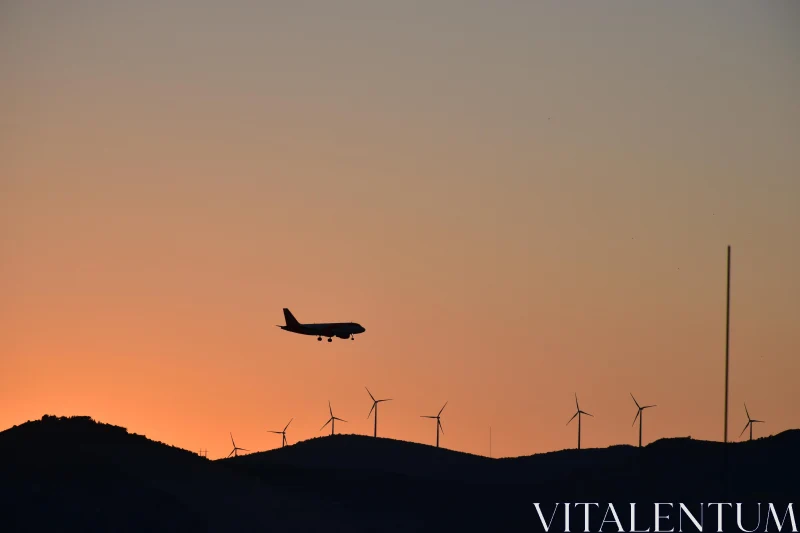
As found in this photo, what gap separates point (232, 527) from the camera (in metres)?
199

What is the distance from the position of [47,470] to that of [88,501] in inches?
406

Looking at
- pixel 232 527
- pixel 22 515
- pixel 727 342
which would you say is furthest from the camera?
pixel 232 527

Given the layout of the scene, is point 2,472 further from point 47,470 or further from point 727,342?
point 727,342

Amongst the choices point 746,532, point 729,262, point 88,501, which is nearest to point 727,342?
point 729,262

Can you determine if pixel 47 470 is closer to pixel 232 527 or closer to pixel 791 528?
pixel 232 527

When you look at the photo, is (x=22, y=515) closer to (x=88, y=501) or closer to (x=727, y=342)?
(x=88, y=501)

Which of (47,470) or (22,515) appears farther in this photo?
(47,470)

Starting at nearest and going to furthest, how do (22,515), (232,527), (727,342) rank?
(727,342)
(22,515)
(232,527)

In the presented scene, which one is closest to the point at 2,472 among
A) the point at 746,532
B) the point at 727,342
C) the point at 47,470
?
the point at 47,470

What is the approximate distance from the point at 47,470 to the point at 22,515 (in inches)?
538

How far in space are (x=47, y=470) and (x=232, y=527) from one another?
2306 cm

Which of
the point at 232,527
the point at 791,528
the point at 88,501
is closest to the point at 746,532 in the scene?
the point at 791,528

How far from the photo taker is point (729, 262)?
124 meters

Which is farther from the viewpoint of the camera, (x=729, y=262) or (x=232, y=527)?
(x=232, y=527)
